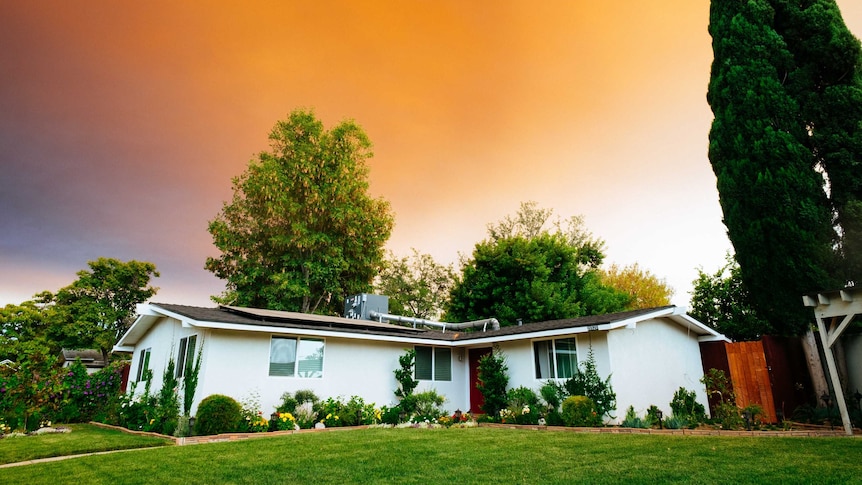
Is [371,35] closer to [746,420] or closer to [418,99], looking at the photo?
[418,99]

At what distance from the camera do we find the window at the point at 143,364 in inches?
607

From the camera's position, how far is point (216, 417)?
33.6 ft

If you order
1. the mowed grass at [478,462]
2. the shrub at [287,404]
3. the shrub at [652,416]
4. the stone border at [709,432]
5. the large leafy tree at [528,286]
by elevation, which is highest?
the large leafy tree at [528,286]

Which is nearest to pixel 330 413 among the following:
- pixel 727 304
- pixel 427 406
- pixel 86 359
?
pixel 427 406

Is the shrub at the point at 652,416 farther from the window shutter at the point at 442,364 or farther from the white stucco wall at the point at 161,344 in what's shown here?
the white stucco wall at the point at 161,344

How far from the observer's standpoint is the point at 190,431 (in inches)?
399

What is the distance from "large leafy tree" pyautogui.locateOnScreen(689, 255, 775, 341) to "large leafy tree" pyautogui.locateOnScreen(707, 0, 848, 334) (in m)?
5.54

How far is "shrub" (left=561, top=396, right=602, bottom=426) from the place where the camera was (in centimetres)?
1162

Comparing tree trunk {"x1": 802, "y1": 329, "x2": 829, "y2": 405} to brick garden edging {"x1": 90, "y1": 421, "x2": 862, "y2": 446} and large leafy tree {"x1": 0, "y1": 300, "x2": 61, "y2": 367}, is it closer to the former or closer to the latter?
brick garden edging {"x1": 90, "y1": 421, "x2": 862, "y2": 446}

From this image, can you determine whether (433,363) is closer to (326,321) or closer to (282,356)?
(326,321)

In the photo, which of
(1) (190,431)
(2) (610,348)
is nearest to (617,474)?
(2) (610,348)

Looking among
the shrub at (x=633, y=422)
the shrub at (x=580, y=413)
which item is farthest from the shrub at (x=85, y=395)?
the shrub at (x=633, y=422)

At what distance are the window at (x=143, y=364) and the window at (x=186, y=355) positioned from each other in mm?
3095

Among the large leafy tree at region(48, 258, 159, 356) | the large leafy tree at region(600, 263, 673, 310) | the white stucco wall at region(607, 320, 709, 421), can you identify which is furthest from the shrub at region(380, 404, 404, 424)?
the large leafy tree at region(48, 258, 159, 356)
